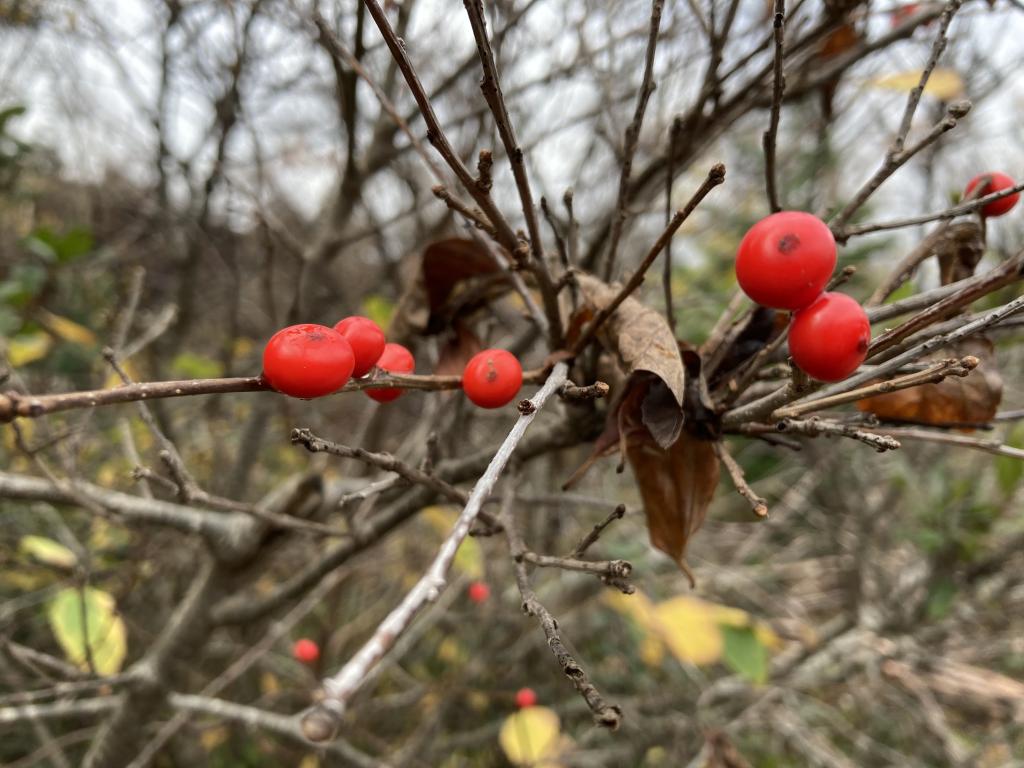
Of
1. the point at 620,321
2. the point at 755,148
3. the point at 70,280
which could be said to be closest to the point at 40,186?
the point at 70,280

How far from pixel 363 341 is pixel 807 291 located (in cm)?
44

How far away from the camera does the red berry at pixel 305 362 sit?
1.80 ft

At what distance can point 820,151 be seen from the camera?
1940 mm

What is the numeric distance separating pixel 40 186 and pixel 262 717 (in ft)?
13.6

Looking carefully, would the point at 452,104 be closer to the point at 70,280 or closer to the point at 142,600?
the point at 70,280

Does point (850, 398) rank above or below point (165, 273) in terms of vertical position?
below

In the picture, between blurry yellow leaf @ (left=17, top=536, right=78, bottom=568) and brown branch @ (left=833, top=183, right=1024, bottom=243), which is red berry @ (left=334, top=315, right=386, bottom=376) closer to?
brown branch @ (left=833, top=183, right=1024, bottom=243)

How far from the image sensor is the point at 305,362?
0.55 metres

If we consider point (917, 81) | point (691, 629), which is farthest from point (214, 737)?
point (917, 81)

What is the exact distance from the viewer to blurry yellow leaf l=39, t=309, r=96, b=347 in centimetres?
235

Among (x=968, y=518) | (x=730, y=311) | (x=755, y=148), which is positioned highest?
(x=755, y=148)

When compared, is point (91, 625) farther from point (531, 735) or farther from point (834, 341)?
point (834, 341)

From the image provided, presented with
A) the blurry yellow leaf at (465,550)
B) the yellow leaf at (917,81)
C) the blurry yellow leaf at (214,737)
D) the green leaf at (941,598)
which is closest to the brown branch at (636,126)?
the yellow leaf at (917,81)

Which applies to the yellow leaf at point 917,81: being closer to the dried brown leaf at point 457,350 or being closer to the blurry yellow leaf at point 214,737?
the dried brown leaf at point 457,350
